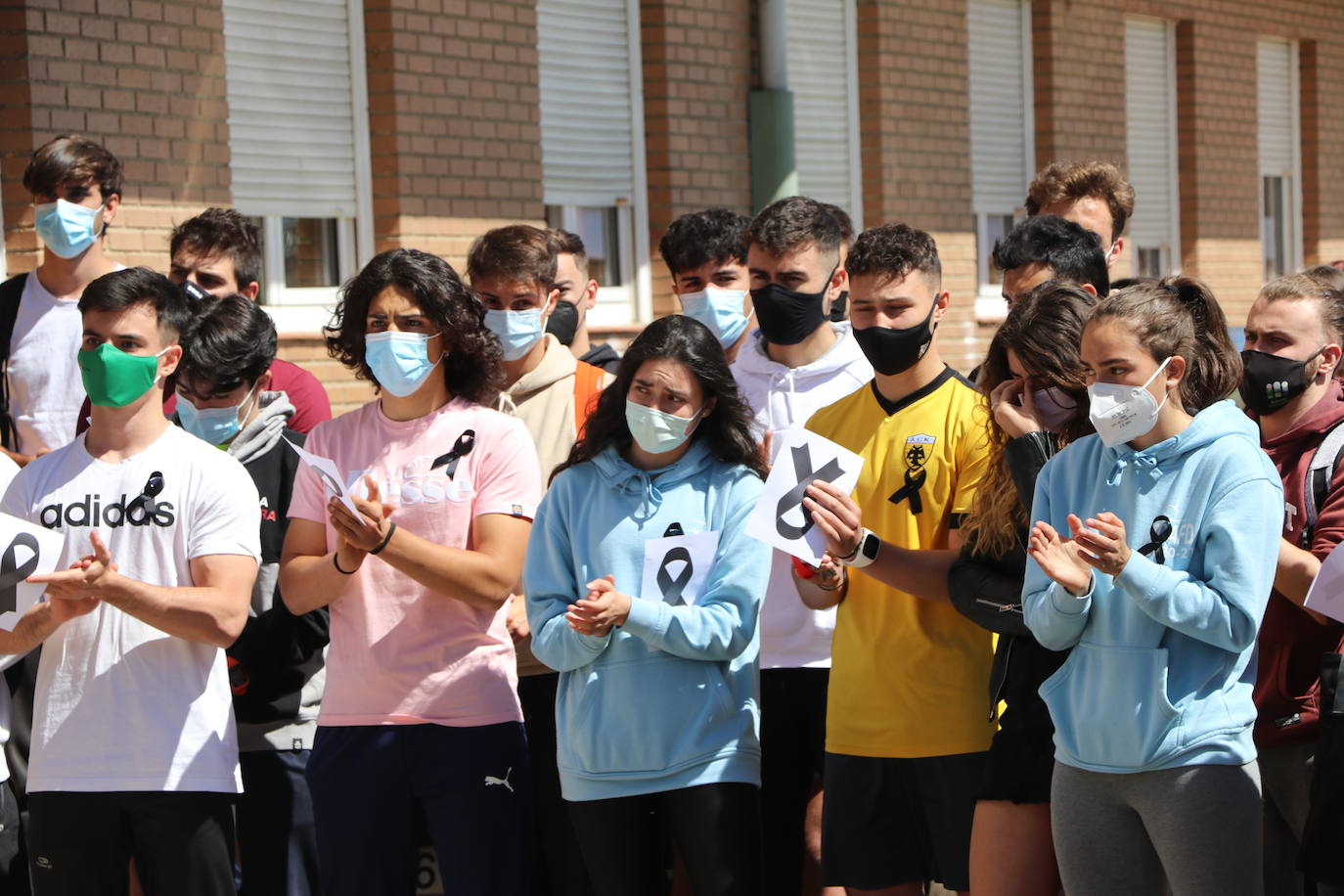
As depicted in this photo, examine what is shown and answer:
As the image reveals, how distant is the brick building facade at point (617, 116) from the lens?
7.25 m

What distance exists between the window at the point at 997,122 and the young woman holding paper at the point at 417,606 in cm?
→ 807

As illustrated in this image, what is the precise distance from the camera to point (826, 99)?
36.3 feet

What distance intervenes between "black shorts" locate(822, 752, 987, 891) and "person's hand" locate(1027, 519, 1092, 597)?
81 centimetres

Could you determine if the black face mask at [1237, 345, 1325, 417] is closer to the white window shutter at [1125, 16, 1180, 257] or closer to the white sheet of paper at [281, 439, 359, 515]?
the white sheet of paper at [281, 439, 359, 515]

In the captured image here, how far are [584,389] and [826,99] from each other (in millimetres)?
6447

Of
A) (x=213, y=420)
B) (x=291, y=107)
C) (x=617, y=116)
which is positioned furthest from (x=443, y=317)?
(x=617, y=116)

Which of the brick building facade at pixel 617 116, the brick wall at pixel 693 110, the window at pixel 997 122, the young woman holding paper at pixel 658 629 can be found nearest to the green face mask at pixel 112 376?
the young woman holding paper at pixel 658 629

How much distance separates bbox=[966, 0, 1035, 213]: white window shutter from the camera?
12.2 metres

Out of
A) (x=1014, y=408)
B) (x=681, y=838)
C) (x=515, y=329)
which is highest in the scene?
(x=515, y=329)

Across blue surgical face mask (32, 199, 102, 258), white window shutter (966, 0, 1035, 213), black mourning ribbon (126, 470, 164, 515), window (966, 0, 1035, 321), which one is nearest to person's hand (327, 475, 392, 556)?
black mourning ribbon (126, 470, 164, 515)

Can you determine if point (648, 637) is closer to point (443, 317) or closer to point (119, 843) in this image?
point (443, 317)

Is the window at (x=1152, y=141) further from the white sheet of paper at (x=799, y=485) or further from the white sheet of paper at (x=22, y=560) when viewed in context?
the white sheet of paper at (x=22, y=560)

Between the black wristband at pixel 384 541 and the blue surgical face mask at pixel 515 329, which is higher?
the blue surgical face mask at pixel 515 329

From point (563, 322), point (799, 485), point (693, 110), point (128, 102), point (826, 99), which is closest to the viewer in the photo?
point (799, 485)
